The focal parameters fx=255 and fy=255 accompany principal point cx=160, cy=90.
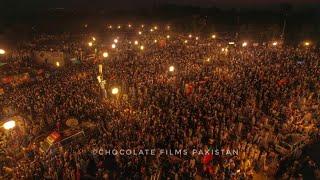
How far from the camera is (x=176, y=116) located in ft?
40.8

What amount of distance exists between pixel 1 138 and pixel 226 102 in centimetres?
1132

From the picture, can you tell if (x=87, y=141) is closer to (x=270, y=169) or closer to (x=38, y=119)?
(x=38, y=119)

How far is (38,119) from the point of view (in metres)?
13.6

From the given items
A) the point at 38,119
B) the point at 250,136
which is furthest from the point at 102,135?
the point at 250,136

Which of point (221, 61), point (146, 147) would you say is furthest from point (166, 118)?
point (221, 61)

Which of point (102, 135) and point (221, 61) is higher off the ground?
point (221, 61)

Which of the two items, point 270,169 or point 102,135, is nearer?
point 270,169

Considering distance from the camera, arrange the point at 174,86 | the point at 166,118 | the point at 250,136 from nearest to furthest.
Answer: the point at 250,136, the point at 166,118, the point at 174,86

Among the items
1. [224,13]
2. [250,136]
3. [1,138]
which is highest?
[224,13]

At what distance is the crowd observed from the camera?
30.9 ft

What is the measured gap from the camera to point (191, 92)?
15930 millimetres

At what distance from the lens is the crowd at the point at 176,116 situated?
9.42 m

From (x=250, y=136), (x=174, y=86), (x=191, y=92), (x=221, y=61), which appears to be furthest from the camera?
(x=221, y=61)

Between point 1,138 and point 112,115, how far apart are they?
510 centimetres
